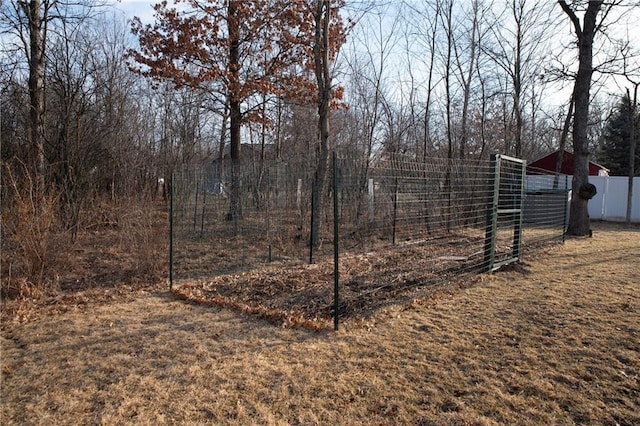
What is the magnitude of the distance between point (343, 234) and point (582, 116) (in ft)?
26.1

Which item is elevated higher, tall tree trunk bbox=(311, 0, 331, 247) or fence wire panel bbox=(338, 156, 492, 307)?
tall tree trunk bbox=(311, 0, 331, 247)

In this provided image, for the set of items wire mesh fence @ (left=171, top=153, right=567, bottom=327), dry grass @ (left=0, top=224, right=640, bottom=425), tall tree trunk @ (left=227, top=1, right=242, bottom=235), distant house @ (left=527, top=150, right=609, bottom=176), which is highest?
tall tree trunk @ (left=227, top=1, right=242, bottom=235)

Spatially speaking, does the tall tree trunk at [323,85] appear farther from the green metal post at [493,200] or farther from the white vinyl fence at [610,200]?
the white vinyl fence at [610,200]

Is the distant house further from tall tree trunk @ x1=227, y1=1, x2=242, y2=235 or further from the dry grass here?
the dry grass

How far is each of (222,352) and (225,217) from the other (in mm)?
5688

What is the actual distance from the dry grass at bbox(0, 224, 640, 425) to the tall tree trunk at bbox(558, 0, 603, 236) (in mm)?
7581

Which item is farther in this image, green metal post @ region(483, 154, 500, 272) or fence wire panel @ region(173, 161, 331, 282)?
fence wire panel @ region(173, 161, 331, 282)

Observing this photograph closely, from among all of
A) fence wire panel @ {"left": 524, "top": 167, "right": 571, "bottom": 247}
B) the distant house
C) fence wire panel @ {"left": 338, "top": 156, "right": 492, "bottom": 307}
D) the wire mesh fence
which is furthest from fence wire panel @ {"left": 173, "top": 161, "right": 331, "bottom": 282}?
the distant house

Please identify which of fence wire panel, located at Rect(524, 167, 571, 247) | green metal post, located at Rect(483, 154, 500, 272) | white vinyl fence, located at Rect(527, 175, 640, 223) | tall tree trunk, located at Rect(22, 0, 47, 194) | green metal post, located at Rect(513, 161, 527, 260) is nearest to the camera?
green metal post, located at Rect(483, 154, 500, 272)

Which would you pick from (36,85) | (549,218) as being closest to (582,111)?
(549,218)

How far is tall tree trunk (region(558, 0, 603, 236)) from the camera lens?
11578 mm

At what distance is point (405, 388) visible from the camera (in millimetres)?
2975

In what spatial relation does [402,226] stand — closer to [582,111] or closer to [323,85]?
[323,85]

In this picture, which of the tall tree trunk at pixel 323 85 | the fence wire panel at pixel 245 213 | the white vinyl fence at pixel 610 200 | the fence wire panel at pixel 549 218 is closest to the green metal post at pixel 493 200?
the fence wire panel at pixel 245 213
